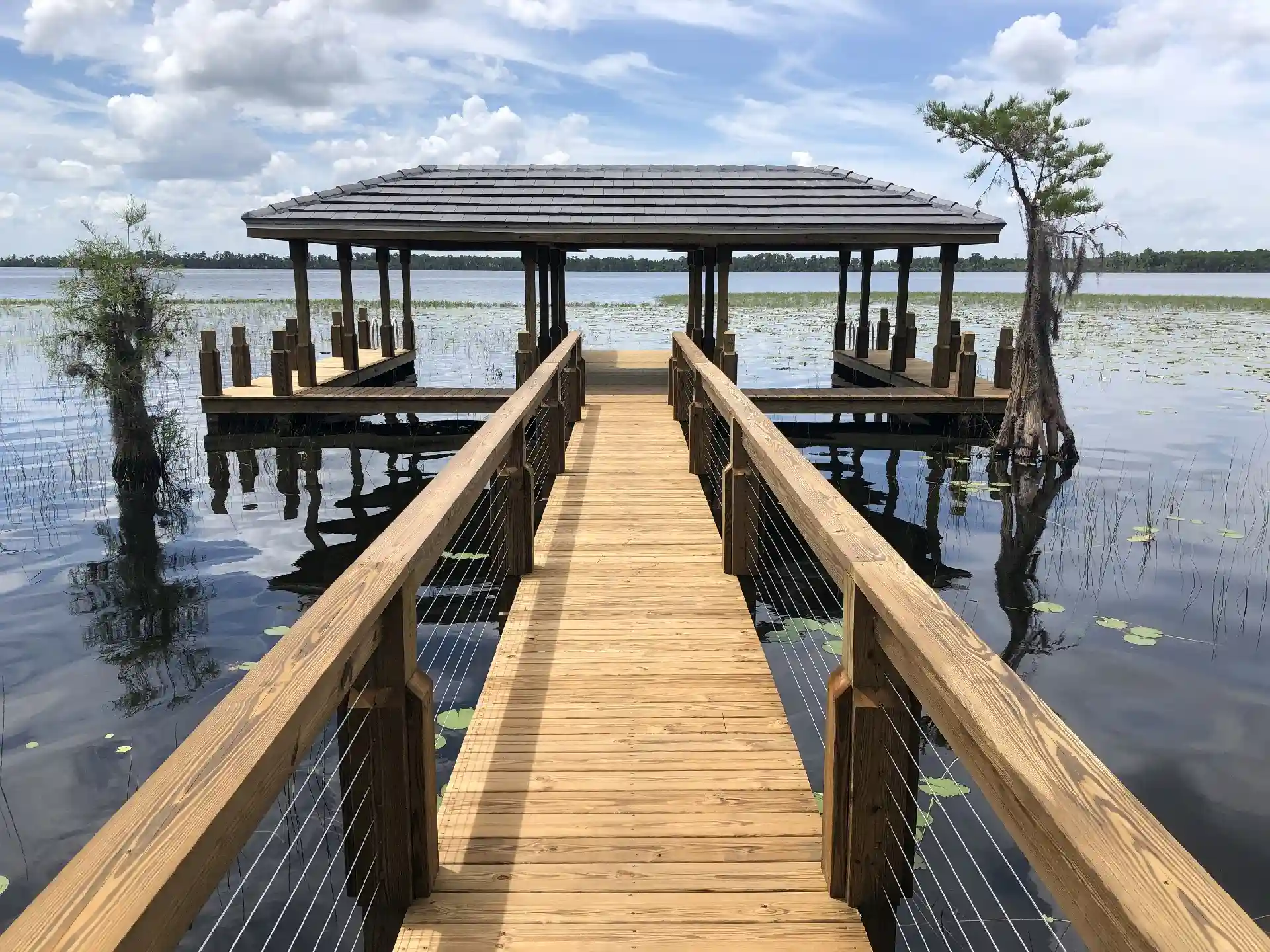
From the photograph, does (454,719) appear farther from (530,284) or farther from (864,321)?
(864,321)

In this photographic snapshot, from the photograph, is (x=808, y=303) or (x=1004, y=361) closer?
(x=1004, y=361)

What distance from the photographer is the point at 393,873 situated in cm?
247

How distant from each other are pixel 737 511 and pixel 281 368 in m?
9.49

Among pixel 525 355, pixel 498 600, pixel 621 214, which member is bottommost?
pixel 498 600

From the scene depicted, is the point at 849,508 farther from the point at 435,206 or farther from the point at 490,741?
the point at 435,206

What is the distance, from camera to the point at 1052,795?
140cm

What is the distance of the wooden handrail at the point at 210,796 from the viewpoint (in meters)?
1.11

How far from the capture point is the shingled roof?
46.0ft

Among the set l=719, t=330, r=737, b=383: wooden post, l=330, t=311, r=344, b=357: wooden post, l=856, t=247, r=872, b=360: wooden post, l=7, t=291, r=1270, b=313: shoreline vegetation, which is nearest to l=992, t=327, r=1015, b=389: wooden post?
l=719, t=330, r=737, b=383: wooden post

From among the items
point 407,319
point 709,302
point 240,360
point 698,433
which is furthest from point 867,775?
point 407,319

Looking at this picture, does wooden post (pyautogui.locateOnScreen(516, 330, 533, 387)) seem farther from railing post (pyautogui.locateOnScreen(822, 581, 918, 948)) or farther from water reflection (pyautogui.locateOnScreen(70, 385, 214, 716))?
railing post (pyautogui.locateOnScreen(822, 581, 918, 948))

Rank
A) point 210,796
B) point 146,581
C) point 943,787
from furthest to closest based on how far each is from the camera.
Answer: point 146,581, point 943,787, point 210,796

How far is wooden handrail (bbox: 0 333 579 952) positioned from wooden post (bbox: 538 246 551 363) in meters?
14.7

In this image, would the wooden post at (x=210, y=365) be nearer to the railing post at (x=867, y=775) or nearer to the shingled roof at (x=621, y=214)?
the shingled roof at (x=621, y=214)
